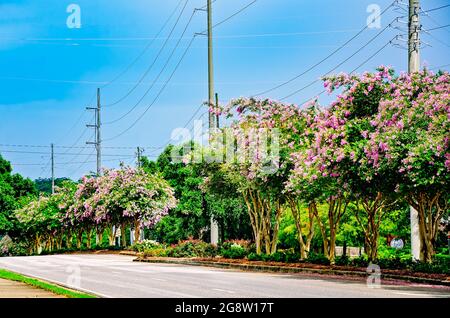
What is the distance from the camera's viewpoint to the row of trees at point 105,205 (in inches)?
2249

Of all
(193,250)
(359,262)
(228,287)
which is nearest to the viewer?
(228,287)

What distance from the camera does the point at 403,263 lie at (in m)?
27.4

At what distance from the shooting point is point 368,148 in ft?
81.7

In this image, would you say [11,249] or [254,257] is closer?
[254,257]

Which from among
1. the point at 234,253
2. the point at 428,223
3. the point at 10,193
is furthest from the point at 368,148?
the point at 10,193

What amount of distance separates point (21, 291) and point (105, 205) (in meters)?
38.8

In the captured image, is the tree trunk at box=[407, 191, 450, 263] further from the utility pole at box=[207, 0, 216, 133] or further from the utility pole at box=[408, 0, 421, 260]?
the utility pole at box=[207, 0, 216, 133]

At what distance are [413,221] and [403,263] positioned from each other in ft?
9.46

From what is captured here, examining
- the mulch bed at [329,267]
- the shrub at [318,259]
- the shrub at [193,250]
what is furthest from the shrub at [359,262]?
the shrub at [193,250]

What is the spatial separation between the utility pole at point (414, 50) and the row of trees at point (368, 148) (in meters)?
0.94

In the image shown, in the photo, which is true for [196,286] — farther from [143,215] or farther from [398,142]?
[143,215]

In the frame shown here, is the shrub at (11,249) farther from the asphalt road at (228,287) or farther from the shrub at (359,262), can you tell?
the shrub at (359,262)

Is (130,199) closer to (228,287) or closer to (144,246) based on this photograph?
(144,246)

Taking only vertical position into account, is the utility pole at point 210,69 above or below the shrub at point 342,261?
above
